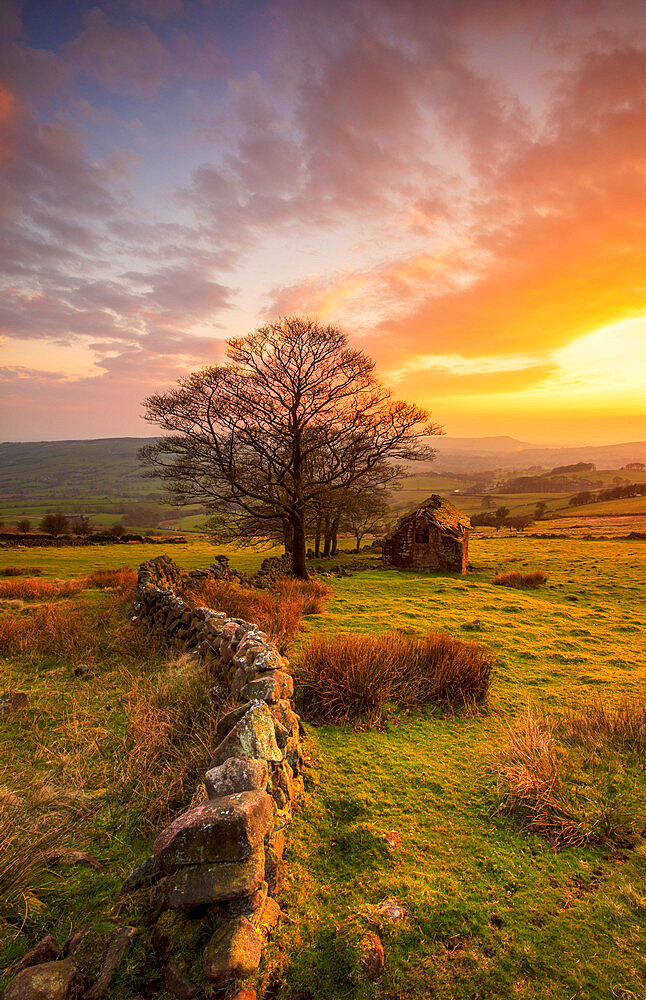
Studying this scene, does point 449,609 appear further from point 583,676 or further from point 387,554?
point 387,554

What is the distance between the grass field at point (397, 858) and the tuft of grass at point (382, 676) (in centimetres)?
32

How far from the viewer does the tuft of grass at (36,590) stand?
1347 cm

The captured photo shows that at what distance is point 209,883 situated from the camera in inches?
102

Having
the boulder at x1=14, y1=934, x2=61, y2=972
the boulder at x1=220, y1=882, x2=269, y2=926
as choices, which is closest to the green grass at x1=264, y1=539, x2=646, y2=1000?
the boulder at x1=220, y1=882, x2=269, y2=926

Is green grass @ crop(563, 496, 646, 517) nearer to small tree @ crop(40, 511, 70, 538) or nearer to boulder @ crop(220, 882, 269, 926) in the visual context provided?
small tree @ crop(40, 511, 70, 538)

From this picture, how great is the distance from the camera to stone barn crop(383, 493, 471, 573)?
76.8ft

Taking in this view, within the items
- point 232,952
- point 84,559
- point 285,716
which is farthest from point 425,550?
point 84,559

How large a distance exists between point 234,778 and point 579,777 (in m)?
3.73

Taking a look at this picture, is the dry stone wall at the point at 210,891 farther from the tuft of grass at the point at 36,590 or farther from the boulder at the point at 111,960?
the tuft of grass at the point at 36,590

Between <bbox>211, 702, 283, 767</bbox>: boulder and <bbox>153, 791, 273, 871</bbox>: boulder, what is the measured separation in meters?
0.73

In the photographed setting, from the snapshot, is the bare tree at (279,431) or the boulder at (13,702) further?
the bare tree at (279,431)

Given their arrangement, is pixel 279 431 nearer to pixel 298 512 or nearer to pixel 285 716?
pixel 298 512

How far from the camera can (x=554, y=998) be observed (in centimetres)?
242

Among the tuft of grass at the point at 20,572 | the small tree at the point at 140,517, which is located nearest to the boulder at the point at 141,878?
the tuft of grass at the point at 20,572
